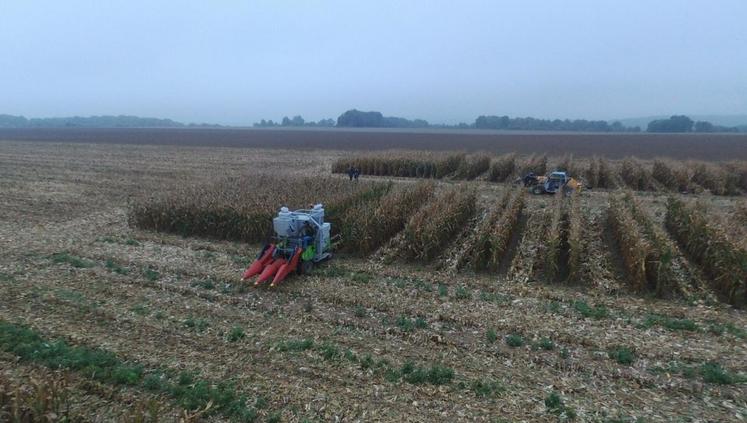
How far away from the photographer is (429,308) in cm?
881

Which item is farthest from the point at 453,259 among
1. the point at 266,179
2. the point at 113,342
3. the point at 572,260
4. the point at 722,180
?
the point at 722,180

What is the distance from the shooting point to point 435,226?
12383mm

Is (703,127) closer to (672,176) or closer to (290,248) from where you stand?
(672,176)

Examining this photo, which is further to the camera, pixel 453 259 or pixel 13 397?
pixel 453 259

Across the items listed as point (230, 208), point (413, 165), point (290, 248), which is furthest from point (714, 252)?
point (413, 165)

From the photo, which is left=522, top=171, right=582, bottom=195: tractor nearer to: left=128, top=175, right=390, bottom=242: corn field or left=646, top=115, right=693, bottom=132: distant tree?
left=128, top=175, right=390, bottom=242: corn field

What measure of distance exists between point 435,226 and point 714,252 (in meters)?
6.53

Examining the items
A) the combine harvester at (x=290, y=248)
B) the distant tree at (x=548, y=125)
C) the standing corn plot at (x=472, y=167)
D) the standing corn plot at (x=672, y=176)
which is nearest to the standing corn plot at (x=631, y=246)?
the combine harvester at (x=290, y=248)

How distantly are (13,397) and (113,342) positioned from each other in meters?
1.89

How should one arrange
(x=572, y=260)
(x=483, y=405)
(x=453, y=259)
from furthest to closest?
(x=453, y=259) < (x=572, y=260) < (x=483, y=405)

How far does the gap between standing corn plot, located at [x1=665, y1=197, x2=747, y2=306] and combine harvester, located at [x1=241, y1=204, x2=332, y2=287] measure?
29.4 ft

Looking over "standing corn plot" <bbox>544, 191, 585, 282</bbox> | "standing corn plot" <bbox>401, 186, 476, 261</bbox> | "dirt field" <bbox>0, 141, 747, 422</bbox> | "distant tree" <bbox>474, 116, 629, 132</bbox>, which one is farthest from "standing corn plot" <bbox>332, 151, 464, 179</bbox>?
"distant tree" <bbox>474, 116, 629, 132</bbox>

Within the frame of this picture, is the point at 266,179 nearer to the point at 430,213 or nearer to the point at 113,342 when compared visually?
the point at 430,213

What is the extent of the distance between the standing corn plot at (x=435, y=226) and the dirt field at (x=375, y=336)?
19.1 inches
